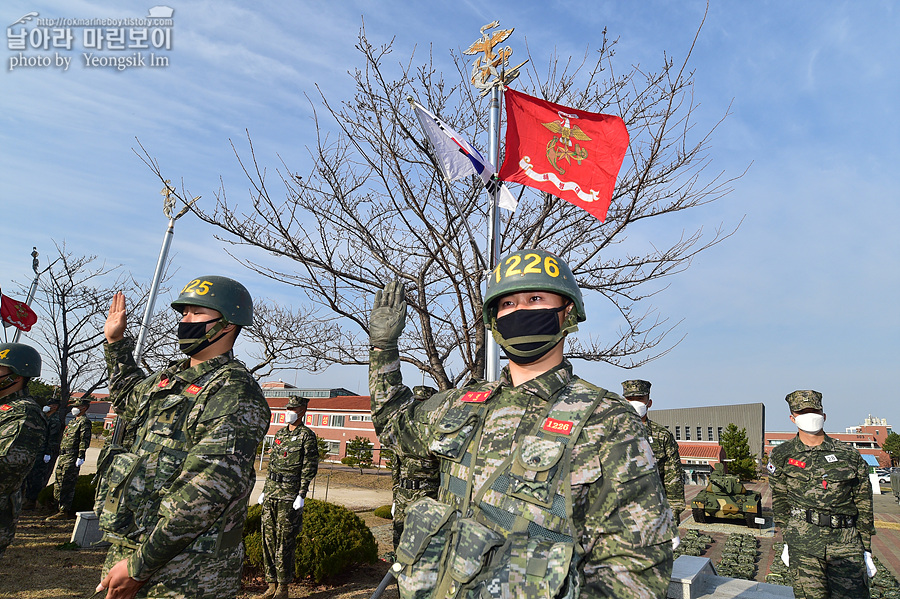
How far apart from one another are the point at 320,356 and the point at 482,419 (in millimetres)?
6151

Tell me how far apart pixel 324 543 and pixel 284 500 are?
1002mm

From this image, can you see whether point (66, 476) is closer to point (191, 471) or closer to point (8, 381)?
point (8, 381)

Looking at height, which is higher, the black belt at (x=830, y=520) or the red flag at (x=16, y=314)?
the red flag at (x=16, y=314)

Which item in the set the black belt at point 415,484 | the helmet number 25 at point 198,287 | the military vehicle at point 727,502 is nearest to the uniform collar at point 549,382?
the helmet number 25 at point 198,287

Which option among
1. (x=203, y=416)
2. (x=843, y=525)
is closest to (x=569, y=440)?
(x=203, y=416)

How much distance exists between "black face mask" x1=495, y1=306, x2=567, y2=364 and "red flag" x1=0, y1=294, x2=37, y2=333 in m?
15.1

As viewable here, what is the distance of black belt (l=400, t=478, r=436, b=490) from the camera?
23.8ft

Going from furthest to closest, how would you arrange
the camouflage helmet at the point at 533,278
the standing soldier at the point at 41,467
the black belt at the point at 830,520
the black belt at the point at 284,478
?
the standing soldier at the point at 41,467
the black belt at the point at 284,478
the black belt at the point at 830,520
the camouflage helmet at the point at 533,278

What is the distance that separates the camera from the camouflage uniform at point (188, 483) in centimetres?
283

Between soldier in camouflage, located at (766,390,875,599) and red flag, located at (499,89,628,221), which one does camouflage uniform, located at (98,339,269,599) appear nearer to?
red flag, located at (499,89,628,221)

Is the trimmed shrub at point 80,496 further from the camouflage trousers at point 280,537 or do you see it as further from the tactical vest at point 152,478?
the tactical vest at point 152,478

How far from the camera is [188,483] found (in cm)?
288

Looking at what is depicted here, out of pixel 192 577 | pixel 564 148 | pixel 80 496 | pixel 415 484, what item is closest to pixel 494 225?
pixel 564 148

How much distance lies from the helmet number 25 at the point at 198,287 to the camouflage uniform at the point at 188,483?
1.77ft
